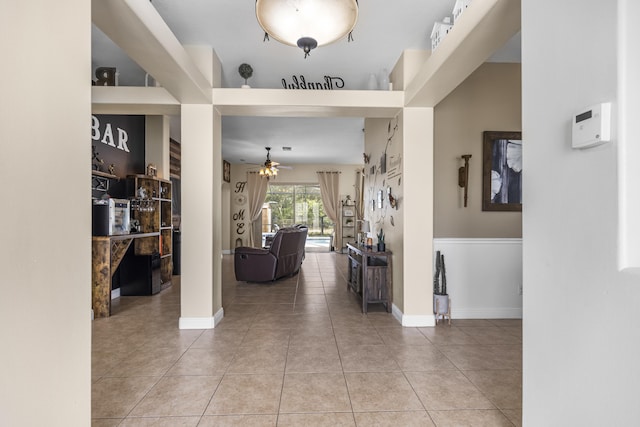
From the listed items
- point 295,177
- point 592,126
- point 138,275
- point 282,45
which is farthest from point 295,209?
point 592,126

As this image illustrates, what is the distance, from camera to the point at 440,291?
3.71 metres

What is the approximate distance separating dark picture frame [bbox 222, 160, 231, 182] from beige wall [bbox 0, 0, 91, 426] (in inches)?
316

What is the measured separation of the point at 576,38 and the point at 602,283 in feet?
3.09

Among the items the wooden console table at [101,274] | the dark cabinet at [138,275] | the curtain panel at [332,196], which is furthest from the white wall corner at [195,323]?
the curtain panel at [332,196]

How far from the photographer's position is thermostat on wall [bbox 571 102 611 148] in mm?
1133

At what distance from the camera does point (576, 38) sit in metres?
1.29

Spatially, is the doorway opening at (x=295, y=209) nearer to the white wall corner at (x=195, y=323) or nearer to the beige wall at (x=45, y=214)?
the white wall corner at (x=195, y=323)

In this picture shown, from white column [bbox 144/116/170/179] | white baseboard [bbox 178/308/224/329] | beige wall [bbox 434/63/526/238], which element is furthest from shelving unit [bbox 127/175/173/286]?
beige wall [bbox 434/63/526/238]

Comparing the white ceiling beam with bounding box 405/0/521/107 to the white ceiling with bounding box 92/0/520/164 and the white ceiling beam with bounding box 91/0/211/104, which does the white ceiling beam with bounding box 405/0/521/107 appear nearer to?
the white ceiling with bounding box 92/0/520/164

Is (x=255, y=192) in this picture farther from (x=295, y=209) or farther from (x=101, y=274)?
Answer: (x=101, y=274)

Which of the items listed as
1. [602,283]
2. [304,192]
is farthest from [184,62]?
[304,192]

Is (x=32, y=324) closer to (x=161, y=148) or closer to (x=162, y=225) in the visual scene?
(x=162, y=225)

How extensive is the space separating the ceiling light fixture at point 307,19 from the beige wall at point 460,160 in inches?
94.3

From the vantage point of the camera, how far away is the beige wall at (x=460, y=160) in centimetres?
378
